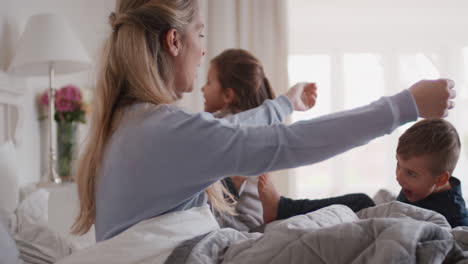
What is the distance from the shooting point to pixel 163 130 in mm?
942

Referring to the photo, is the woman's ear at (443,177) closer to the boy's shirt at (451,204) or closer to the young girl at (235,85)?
the boy's shirt at (451,204)

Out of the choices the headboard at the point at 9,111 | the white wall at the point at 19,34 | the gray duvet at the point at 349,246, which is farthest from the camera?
the white wall at the point at 19,34

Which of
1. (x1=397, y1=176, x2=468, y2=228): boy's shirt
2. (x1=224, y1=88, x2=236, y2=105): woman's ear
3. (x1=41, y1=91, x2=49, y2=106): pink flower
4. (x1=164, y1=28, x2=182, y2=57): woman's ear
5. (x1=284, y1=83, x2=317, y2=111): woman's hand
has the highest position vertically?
(x1=164, y1=28, x2=182, y2=57): woman's ear

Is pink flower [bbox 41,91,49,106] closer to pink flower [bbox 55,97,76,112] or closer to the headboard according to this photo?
pink flower [bbox 55,97,76,112]

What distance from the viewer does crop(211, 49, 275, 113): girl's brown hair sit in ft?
7.16

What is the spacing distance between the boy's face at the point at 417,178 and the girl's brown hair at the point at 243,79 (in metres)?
0.85

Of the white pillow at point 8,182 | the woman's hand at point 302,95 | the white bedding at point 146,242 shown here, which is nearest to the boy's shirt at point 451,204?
the woman's hand at point 302,95

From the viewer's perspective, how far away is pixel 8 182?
5.16 feet

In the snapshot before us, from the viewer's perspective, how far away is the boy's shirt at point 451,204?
4.35 ft

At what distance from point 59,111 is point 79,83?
46cm

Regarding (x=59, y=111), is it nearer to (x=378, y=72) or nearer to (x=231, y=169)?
(x=231, y=169)

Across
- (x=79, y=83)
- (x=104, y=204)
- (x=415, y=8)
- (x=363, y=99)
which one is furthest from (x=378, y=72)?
(x=104, y=204)

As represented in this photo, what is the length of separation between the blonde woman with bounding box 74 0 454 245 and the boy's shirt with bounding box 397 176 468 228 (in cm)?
56

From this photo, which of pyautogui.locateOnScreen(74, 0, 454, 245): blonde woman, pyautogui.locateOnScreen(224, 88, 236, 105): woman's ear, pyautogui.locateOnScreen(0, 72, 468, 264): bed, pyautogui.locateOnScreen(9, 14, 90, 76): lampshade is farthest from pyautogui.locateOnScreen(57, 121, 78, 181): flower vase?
pyautogui.locateOnScreen(74, 0, 454, 245): blonde woman
